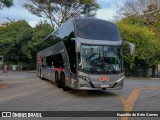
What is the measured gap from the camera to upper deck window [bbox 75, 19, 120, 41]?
50.7 ft

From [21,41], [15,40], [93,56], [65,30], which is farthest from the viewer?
[15,40]

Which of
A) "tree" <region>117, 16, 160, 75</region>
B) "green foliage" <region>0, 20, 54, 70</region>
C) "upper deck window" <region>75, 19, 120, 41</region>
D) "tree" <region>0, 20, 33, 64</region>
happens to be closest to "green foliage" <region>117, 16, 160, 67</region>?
"tree" <region>117, 16, 160, 75</region>

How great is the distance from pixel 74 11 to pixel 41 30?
6.92 m

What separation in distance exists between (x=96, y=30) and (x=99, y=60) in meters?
1.62

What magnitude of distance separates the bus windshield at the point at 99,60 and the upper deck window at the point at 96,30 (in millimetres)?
584

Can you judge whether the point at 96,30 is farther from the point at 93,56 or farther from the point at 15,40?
the point at 15,40

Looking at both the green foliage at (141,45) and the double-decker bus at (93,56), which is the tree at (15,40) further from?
the double-decker bus at (93,56)

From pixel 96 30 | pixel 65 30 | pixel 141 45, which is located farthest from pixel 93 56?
pixel 141 45

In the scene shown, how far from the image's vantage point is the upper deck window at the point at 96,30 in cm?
1546

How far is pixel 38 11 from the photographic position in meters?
53.6

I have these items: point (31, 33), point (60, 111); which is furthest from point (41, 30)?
point (60, 111)

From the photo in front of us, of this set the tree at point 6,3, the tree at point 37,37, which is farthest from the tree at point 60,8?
the tree at point 6,3

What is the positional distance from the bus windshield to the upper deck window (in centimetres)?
58

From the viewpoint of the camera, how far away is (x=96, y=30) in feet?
51.5
